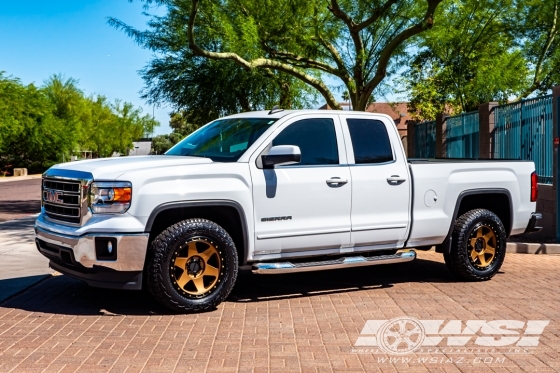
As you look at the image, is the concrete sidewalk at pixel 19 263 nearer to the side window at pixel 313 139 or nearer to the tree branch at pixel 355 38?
the side window at pixel 313 139

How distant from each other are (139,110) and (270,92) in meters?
78.6

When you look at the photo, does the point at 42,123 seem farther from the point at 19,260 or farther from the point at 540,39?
the point at 19,260

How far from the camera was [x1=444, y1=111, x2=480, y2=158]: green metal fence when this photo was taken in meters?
18.1

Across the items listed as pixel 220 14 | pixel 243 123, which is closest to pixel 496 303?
Result: pixel 243 123

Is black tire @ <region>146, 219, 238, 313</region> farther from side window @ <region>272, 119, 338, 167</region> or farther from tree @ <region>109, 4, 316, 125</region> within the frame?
tree @ <region>109, 4, 316, 125</region>

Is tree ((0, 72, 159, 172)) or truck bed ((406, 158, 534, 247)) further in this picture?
tree ((0, 72, 159, 172))

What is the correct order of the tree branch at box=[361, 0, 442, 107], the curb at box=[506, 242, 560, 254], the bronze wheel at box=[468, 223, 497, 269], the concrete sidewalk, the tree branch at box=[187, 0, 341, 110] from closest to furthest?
the concrete sidewalk < the bronze wheel at box=[468, 223, 497, 269] < the curb at box=[506, 242, 560, 254] < the tree branch at box=[187, 0, 341, 110] < the tree branch at box=[361, 0, 442, 107]

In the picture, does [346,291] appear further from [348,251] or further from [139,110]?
[139,110]

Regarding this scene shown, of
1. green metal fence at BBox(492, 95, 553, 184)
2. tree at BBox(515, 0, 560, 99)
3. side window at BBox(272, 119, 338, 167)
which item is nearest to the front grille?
side window at BBox(272, 119, 338, 167)

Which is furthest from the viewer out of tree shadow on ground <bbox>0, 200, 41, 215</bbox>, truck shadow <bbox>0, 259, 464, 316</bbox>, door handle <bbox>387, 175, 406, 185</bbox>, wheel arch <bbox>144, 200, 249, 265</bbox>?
tree shadow on ground <bbox>0, 200, 41, 215</bbox>

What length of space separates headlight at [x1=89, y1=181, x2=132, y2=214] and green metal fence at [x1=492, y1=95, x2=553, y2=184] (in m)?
9.15

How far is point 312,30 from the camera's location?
19672mm

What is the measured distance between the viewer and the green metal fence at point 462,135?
1806 cm

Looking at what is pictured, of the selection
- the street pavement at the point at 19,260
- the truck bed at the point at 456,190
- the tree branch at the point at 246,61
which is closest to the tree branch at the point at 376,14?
the tree branch at the point at 246,61
